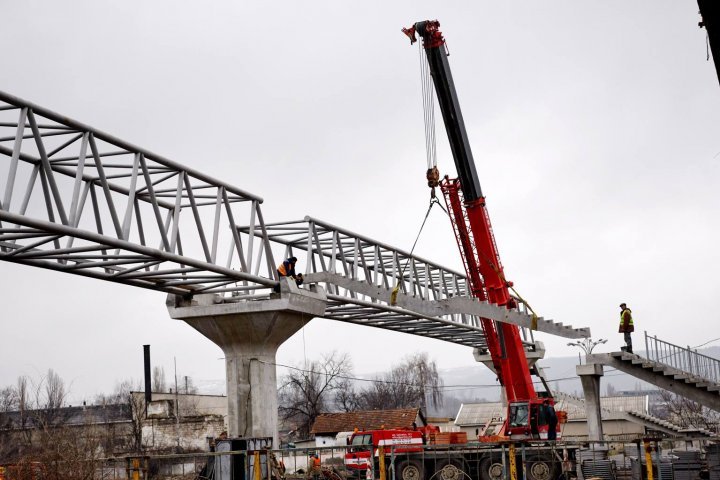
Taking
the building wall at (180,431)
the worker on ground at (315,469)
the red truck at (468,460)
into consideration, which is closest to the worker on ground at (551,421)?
the red truck at (468,460)

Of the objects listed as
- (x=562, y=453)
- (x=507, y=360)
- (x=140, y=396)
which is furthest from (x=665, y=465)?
(x=140, y=396)

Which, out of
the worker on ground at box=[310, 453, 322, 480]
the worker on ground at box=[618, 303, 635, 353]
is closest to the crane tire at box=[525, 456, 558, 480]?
the worker on ground at box=[618, 303, 635, 353]

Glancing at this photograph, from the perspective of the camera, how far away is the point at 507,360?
26266 mm

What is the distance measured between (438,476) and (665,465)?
647 centimetres

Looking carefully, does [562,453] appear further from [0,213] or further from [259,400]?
[0,213]

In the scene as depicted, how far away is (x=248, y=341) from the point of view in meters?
25.6

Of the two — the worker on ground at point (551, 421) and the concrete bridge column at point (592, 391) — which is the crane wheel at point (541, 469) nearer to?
the worker on ground at point (551, 421)

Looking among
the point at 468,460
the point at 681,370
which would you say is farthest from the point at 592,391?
the point at 468,460

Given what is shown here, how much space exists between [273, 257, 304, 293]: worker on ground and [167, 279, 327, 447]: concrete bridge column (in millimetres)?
298

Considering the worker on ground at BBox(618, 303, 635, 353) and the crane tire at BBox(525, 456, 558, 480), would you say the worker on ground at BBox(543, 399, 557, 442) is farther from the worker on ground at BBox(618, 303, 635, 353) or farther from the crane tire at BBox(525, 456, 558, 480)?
the worker on ground at BBox(618, 303, 635, 353)

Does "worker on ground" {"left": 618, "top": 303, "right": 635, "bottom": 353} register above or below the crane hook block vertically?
below

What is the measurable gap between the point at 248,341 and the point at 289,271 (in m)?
2.61

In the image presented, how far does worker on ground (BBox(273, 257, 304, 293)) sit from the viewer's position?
2481cm

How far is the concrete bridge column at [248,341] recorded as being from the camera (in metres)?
25.1
